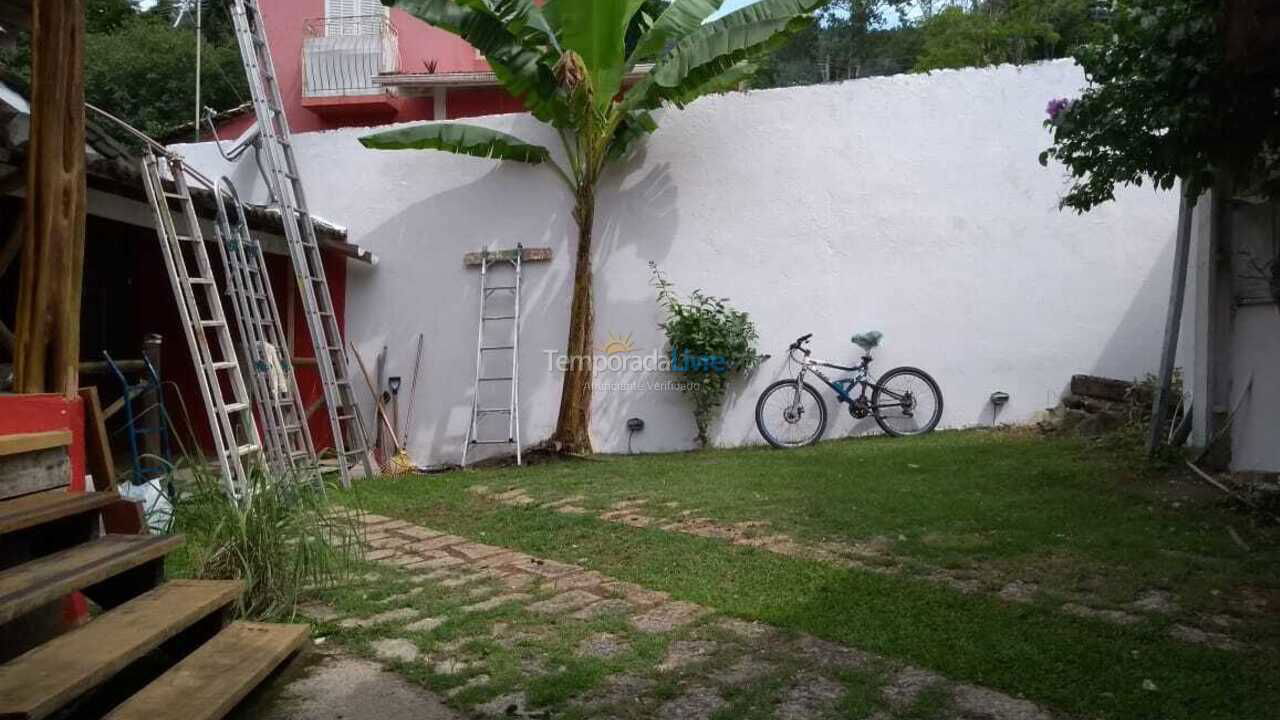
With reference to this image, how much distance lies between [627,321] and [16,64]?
48.3 ft

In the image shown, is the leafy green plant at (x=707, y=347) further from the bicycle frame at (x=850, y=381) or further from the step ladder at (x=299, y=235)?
the step ladder at (x=299, y=235)

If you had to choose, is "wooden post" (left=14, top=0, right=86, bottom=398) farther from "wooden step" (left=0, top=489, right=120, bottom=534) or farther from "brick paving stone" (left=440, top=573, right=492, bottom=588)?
"brick paving stone" (left=440, top=573, right=492, bottom=588)

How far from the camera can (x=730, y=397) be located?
7691 millimetres

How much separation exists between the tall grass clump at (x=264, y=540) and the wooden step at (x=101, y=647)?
0.27 m

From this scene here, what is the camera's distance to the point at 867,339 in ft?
24.2

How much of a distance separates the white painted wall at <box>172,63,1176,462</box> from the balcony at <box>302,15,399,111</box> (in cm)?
531

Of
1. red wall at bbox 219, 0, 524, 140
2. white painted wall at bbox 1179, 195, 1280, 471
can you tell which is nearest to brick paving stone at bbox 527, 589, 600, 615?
white painted wall at bbox 1179, 195, 1280, 471

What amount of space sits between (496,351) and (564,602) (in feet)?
15.7

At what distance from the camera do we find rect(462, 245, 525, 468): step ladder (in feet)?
26.2

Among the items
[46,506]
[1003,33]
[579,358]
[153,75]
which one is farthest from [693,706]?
[153,75]

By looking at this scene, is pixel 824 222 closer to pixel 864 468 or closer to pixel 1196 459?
pixel 864 468

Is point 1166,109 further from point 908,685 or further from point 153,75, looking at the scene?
point 153,75

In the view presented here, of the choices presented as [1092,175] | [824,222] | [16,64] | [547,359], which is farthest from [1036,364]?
[16,64]

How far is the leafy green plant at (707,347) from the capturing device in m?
7.43
